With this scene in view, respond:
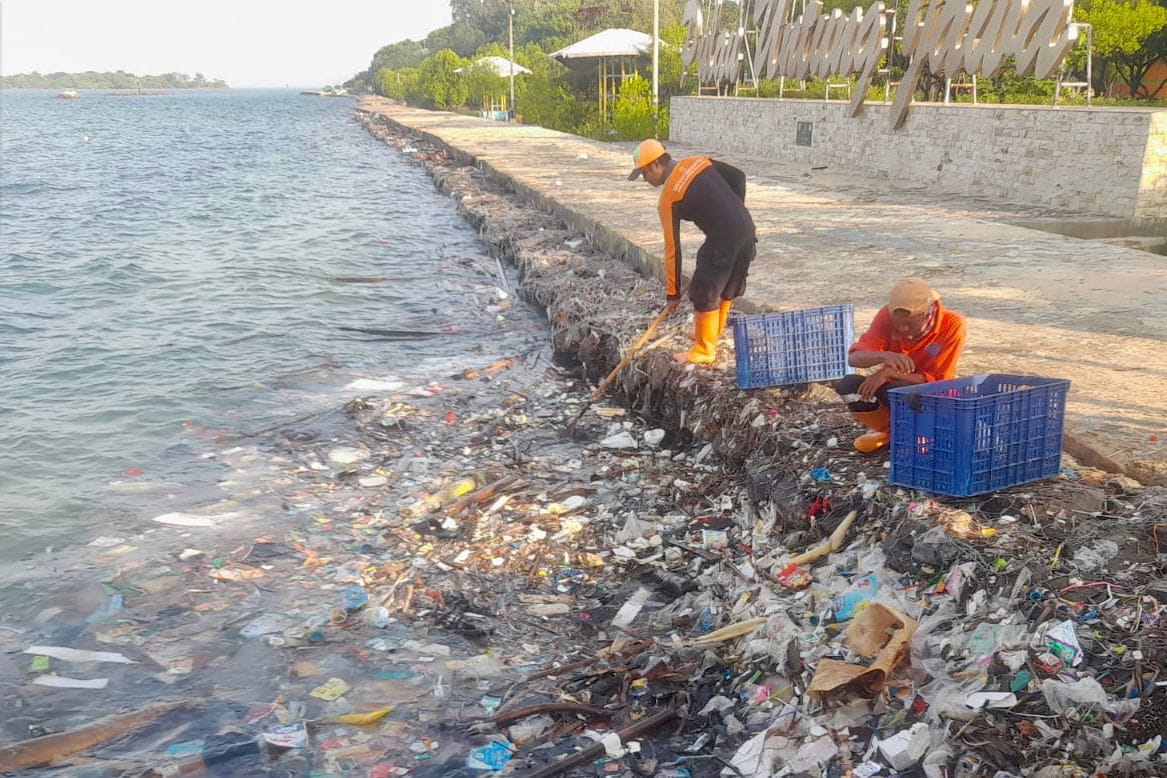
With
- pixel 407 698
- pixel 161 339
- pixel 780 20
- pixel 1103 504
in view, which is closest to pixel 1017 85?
pixel 780 20

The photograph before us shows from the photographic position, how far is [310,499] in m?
6.54

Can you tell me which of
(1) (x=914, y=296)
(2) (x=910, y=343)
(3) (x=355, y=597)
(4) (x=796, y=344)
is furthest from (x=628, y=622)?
(4) (x=796, y=344)

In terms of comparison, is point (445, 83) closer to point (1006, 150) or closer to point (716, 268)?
point (1006, 150)

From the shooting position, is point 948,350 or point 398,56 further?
point 398,56

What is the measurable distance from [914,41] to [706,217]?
10973 millimetres

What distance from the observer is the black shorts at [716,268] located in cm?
651

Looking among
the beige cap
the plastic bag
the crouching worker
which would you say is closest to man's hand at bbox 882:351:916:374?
the crouching worker

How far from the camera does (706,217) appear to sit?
6.46 meters

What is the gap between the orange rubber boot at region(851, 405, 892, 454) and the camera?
488cm

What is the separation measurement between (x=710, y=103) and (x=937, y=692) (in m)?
24.7

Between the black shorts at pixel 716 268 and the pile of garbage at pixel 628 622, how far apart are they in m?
0.59

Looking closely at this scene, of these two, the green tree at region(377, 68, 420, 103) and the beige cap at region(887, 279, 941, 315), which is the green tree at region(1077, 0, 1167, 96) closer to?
the beige cap at region(887, 279, 941, 315)

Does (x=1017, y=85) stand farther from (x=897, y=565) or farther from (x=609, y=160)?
(x=897, y=565)

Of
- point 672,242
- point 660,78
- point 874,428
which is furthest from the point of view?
point 660,78
